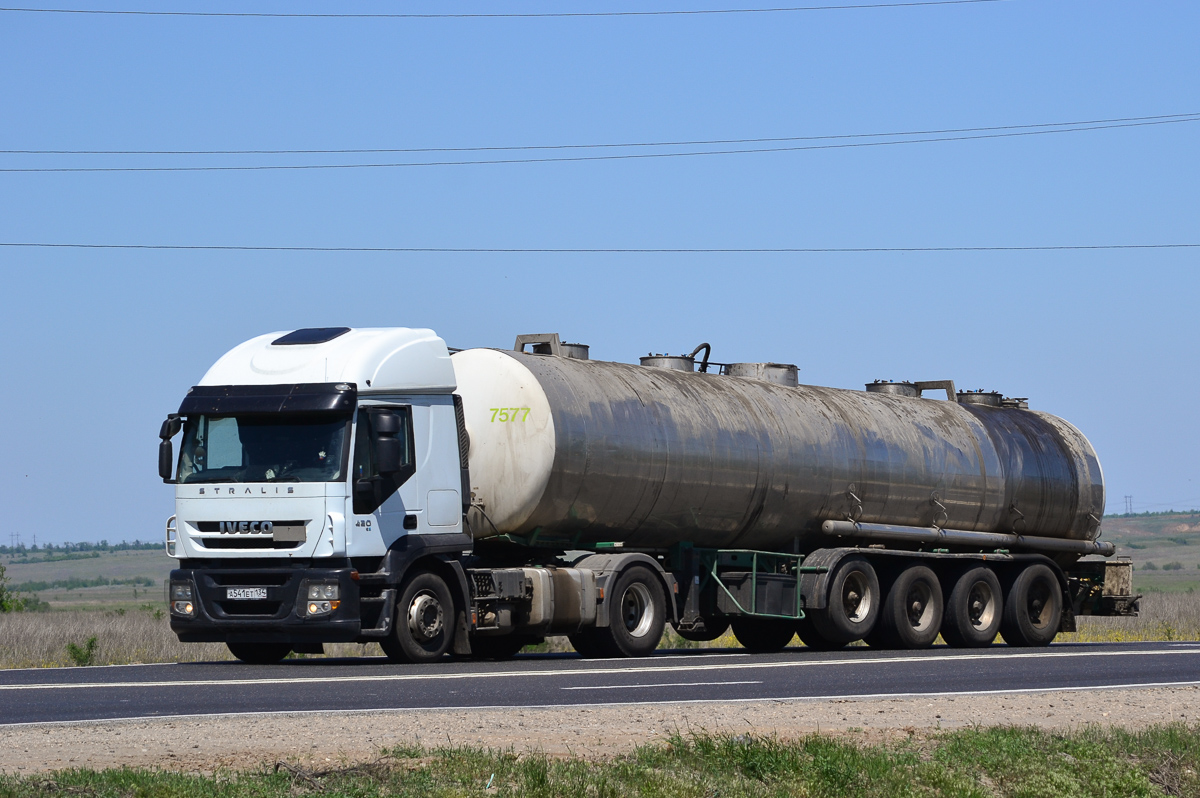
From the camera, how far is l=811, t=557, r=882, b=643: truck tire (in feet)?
73.2

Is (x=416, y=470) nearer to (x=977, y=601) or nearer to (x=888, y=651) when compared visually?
(x=888, y=651)

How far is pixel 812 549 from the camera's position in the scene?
918 inches

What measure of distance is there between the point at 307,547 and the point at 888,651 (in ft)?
29.8

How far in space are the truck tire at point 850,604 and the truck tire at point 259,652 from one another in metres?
7.55

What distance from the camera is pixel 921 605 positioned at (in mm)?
23938

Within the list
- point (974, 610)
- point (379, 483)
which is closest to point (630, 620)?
point (379, 483)

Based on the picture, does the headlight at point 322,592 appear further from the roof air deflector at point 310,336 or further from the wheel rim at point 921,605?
the wheel rim at point 921,605

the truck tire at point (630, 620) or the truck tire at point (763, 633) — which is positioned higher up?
the truck tire at point (630, 620)

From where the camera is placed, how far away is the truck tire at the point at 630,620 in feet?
64.3

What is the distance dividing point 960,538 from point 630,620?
6714mm

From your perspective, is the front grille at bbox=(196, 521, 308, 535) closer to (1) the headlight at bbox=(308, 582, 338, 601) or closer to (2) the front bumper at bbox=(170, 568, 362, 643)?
(2) the front bumper at bbox=(170, 568, 362, 643)

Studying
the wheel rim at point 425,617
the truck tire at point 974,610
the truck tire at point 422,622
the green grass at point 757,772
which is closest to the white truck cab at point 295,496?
the truck tire at point 422,622

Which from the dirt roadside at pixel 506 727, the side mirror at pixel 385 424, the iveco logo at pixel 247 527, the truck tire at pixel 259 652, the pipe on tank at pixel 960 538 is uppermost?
the side mirror at pixel 385 424

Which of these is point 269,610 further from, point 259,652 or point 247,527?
point 259,652
